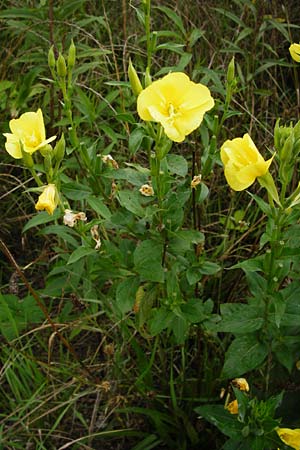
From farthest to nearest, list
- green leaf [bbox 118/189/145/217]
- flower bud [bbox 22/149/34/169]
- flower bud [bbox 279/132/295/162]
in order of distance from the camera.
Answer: green leaf [bbox 118/189/145/217] → flower bud [bbox 22/149/34/169] → flower bud [bbox 279/132/295/162]

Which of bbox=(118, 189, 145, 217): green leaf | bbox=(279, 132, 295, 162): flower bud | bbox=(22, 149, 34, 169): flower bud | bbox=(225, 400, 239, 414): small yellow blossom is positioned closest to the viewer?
bbox=(279, 132, 295, 162): flower bud

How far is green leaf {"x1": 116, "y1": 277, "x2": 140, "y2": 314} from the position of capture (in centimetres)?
145

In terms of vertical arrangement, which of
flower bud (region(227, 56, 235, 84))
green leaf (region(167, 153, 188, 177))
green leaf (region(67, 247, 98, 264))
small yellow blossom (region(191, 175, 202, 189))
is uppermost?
flower bud (region(227, 56, 235, 84))

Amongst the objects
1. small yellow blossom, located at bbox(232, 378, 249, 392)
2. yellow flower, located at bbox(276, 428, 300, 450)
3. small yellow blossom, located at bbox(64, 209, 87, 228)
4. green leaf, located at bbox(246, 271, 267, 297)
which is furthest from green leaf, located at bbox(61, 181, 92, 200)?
yellow flower, located at bbox(276, 428, 300, 450)

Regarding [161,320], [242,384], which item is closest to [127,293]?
[161,320]

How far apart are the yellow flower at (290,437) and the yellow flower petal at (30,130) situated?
79 centimetres

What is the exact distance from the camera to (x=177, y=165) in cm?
142

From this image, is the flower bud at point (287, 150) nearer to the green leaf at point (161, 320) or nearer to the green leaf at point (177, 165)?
the green leaf at point (177, 165)

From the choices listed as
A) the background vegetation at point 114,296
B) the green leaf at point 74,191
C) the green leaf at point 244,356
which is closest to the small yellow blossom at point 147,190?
the background vegetation at point 114,296

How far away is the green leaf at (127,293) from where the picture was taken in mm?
1453

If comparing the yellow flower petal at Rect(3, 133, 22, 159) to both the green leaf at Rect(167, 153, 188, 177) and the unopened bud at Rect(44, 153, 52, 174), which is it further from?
the green leaf at Rect(167, 153, 188, 177)

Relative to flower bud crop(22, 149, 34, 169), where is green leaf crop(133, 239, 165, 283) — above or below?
below

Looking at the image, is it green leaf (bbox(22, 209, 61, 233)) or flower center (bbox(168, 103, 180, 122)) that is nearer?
flower center (bbox(168, 103, 180, 122))

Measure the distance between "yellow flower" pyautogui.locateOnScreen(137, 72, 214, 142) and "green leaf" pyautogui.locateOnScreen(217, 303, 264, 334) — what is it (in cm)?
47
